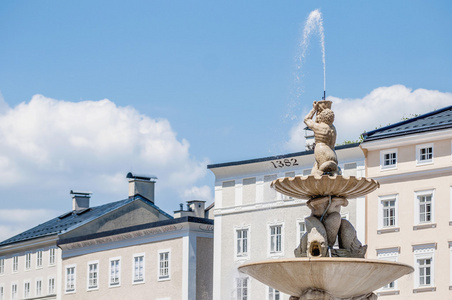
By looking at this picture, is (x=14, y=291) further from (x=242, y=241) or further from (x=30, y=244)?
(x=242, y=241)

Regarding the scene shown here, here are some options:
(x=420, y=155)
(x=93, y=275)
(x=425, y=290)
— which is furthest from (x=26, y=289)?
(x=420, y=155)

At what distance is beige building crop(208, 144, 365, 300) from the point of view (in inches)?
2120

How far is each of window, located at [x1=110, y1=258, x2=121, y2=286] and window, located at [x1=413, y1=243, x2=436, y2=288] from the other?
755 inches

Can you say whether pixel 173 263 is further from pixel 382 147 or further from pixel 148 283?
pixel 382 147

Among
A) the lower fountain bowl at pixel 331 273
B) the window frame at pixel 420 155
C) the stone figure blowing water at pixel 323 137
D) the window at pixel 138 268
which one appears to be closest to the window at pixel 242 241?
the window at pixel 138 268

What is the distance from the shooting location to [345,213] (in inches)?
2048

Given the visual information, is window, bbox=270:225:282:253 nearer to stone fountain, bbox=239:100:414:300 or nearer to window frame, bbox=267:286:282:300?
window frame, bbox=267:286:282:300

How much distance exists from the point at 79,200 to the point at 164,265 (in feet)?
51.1

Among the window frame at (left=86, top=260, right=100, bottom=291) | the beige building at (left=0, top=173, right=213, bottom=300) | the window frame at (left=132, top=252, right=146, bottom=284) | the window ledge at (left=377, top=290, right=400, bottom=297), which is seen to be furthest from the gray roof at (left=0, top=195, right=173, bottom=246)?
the window ledge at (left=377, top=290, right=400, bottom=297)

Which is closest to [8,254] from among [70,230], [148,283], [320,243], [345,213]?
[70,230]

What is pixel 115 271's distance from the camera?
62.7 metres

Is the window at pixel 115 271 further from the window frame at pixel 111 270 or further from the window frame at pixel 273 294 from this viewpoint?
the window frame at pixel 273 294

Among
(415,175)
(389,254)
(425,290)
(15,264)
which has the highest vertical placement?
(415,175)

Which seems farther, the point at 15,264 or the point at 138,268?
the point at 15,264
